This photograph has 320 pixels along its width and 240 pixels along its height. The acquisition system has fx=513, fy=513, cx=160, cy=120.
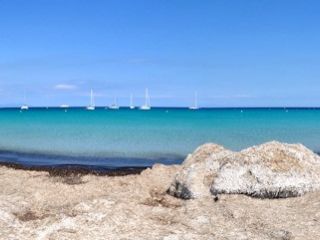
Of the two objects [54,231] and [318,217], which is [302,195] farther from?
[54,231]

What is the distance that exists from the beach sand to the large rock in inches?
15.5

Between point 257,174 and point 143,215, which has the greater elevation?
point 257,174

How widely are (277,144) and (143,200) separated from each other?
5119 mm

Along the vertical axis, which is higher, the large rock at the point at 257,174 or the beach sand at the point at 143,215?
the large rock at the point at 257,174

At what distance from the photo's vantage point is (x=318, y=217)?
14.0 metres

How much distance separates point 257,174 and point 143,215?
4.46 m

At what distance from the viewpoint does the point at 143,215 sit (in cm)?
1403

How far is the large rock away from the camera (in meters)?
16.4

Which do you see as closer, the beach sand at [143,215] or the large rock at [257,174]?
the beach sand at [143,215]

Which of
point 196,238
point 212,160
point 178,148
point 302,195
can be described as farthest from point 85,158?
point 196,238

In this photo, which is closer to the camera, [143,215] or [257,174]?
[143,215]

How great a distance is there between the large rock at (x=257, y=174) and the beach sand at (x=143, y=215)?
39 centimetres

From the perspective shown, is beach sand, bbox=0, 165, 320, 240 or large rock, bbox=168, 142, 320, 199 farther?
large rock, bbox=168, 142, 320, 199

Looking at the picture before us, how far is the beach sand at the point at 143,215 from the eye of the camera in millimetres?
12586
